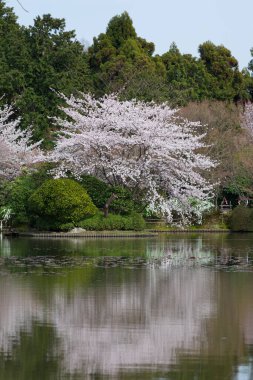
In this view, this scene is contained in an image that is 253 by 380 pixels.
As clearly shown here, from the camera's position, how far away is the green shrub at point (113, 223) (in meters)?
42.4

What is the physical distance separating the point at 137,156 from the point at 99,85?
24171 millimetres

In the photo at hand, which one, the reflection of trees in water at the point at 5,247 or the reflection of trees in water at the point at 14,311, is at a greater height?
the reflection of trees in water at the point at 5,247

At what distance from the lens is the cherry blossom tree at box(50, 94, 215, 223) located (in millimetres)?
44906

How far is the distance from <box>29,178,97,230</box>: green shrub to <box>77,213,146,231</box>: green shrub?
0.34 metres

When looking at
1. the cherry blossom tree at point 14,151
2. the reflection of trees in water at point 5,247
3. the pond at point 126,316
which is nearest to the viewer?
the pond at point 126,316

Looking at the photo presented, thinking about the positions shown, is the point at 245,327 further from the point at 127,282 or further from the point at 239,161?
the point at 239,161

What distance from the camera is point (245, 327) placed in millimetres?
14773

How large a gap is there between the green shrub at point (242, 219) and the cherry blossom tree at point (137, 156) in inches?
87.5

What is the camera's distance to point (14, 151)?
4878 centimetres

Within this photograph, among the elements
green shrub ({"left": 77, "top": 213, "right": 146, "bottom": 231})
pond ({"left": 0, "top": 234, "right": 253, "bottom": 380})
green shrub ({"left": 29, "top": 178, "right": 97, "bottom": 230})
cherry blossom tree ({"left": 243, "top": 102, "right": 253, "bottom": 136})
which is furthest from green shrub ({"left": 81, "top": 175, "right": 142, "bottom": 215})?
cherry blossom tree ({"left": 243, "top": 102, "right": 253, "bottom": 136})

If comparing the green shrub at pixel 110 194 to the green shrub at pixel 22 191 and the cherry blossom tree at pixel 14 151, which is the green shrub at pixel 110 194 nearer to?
the green shrub at pixel 22 191

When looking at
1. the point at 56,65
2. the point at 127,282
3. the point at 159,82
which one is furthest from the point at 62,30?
the point at 127,282

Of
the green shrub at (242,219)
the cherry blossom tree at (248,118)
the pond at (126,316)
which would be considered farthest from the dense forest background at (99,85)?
the pond at (126,316)

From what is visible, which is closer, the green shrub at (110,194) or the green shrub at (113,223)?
the green shrub at (113,223)
